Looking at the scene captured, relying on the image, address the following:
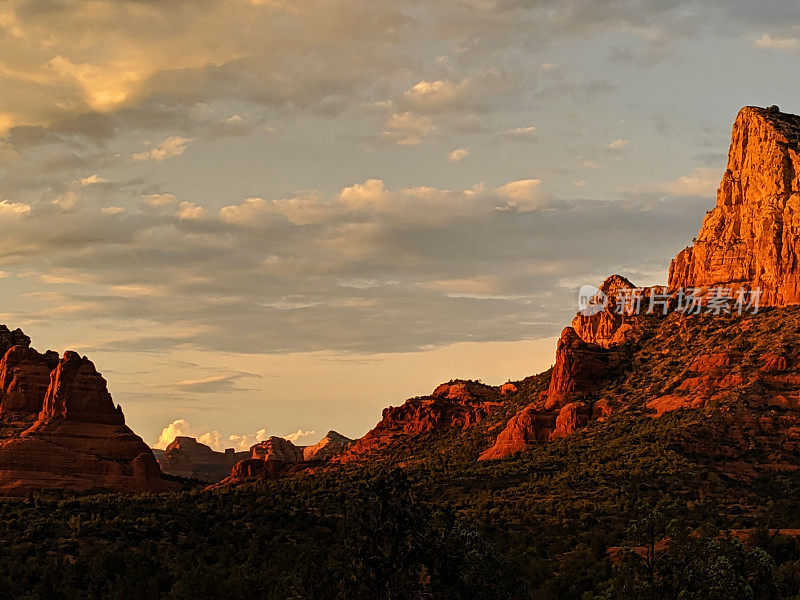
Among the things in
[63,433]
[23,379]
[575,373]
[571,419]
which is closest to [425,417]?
[575,373]

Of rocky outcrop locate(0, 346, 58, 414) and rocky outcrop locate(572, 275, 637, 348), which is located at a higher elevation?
rocky outcrop locate(572, 275, 637, 348)

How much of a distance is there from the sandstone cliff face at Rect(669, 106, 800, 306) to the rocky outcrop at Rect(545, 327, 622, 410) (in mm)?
20627

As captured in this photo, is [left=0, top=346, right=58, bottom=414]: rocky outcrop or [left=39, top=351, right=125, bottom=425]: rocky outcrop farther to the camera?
[left=0, top=346, right=58, bottom=414]: rocky outcrop

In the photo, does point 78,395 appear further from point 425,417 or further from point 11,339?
point 425,417

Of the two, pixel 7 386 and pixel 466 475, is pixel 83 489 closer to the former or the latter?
pixel 7 386

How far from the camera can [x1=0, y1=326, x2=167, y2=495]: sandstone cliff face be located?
122 meters

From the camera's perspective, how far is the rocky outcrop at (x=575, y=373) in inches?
5285

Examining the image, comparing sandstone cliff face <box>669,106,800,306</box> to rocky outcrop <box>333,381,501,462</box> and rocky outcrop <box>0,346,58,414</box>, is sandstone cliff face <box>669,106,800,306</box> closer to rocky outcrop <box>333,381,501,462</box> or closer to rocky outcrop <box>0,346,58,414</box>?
rocky outcrop <box>333,381,501,462</box>

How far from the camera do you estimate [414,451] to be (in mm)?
145000

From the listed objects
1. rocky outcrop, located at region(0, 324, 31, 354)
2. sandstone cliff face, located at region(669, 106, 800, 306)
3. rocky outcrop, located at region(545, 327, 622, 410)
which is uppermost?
sandstone cliff face, located at region(669, 106, 800, 306)

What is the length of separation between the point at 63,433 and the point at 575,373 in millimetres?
67293

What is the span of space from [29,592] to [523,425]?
7473 cm

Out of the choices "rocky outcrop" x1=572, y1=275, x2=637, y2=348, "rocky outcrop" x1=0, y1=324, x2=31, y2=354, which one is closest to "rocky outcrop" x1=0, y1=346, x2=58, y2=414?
"rocky outcrop" x1=0, y1=324, x2=31, y2=354

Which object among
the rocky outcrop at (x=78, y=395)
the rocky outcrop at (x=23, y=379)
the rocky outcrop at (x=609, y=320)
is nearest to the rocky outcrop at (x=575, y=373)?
the rocky outcrop at (x=609, y=320)
